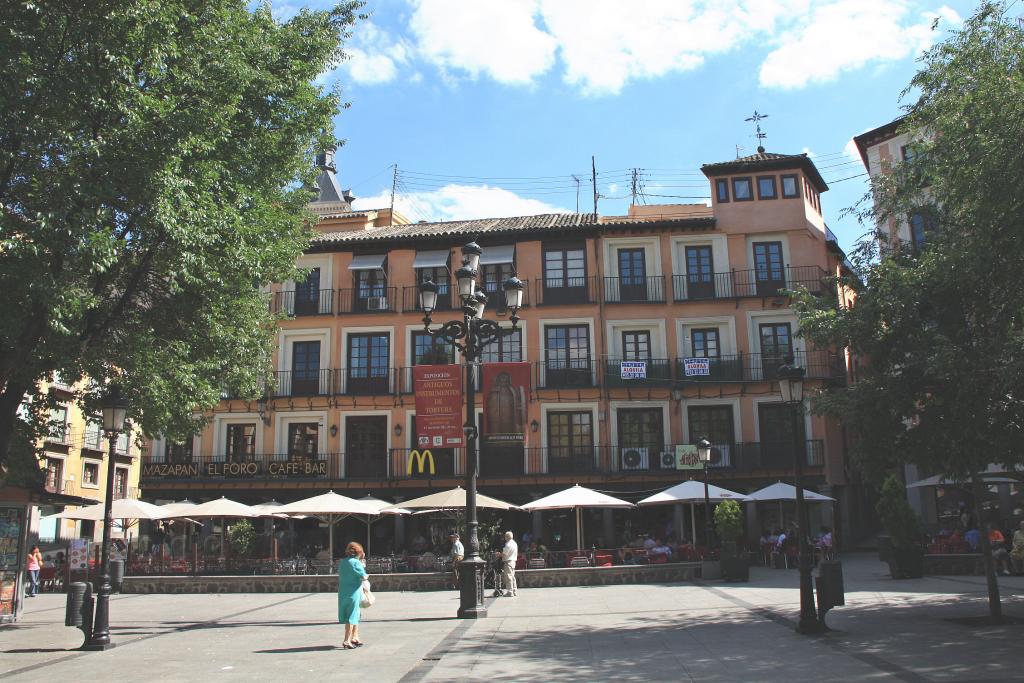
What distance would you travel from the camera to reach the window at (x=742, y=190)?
34.1 m

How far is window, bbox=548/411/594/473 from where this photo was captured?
3288 cm

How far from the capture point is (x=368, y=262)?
115 ft

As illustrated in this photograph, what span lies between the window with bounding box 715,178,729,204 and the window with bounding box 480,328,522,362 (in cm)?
935

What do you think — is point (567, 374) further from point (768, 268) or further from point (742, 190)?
point (742, 190)

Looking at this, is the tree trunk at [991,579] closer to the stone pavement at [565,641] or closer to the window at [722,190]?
the stone pavement at [565,641]

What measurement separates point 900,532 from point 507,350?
1668cm

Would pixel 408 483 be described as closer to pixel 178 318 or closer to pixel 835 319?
pixel 178 318

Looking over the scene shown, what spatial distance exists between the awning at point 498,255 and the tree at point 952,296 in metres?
19.1

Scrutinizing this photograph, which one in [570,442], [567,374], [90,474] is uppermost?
[567,374]

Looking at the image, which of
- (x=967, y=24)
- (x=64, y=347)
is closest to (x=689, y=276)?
(x=967, y=24)

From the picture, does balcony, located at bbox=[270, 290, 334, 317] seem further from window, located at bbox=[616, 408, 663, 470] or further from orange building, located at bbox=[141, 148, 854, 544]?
window, located at bbox=[616, 408, 663, 470]

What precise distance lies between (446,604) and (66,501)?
9.20 meters

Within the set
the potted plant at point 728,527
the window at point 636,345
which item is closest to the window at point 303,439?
the window at point 636,345

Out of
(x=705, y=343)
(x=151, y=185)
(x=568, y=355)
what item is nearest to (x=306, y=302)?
(x=568, y=355)
